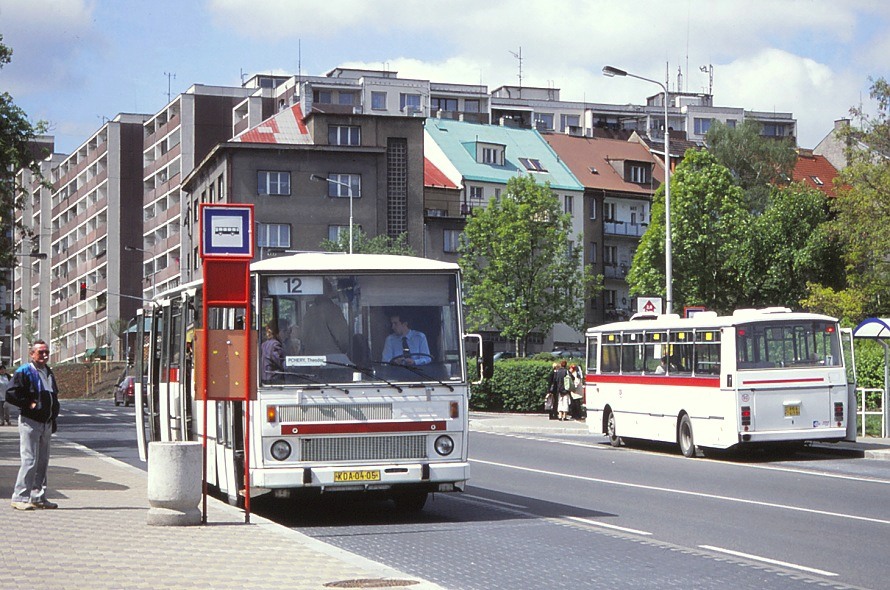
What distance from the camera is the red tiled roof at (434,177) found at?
300ft

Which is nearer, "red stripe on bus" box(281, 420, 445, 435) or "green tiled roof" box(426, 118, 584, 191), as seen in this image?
"red stripe on bus" box(281, 420, 445, 435)

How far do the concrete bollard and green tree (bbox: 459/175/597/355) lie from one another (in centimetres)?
6159

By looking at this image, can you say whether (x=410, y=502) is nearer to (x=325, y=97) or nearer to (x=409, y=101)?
(x=325, y=97)

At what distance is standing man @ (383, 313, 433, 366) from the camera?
15883 mm

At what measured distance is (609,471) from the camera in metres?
24.1

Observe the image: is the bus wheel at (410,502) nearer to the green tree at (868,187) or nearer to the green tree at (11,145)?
the green tree at (11,145)

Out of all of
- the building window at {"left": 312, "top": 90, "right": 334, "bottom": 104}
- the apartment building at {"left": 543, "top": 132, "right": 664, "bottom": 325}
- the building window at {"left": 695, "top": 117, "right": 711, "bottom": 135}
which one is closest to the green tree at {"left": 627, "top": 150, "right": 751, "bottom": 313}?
the apartment building at {"left": 543, "top": 132, "right": 664, "bottom": 325}

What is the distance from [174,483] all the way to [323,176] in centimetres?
7159

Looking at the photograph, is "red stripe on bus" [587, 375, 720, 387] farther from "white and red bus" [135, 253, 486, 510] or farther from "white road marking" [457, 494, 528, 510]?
"white and red bus" [135, 253, 486, 510]

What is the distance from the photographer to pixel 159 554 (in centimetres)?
1232

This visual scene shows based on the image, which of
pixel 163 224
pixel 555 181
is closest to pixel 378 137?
pixel 555 181

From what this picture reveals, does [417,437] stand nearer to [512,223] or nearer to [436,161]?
[512,223]

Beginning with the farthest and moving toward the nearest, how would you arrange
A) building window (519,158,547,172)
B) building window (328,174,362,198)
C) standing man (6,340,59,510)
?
building window (519,158,547,172) < building window (328,174,362,198) < standing man (6,340,59,510)

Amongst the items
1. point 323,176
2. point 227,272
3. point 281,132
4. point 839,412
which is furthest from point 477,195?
point 227,272
